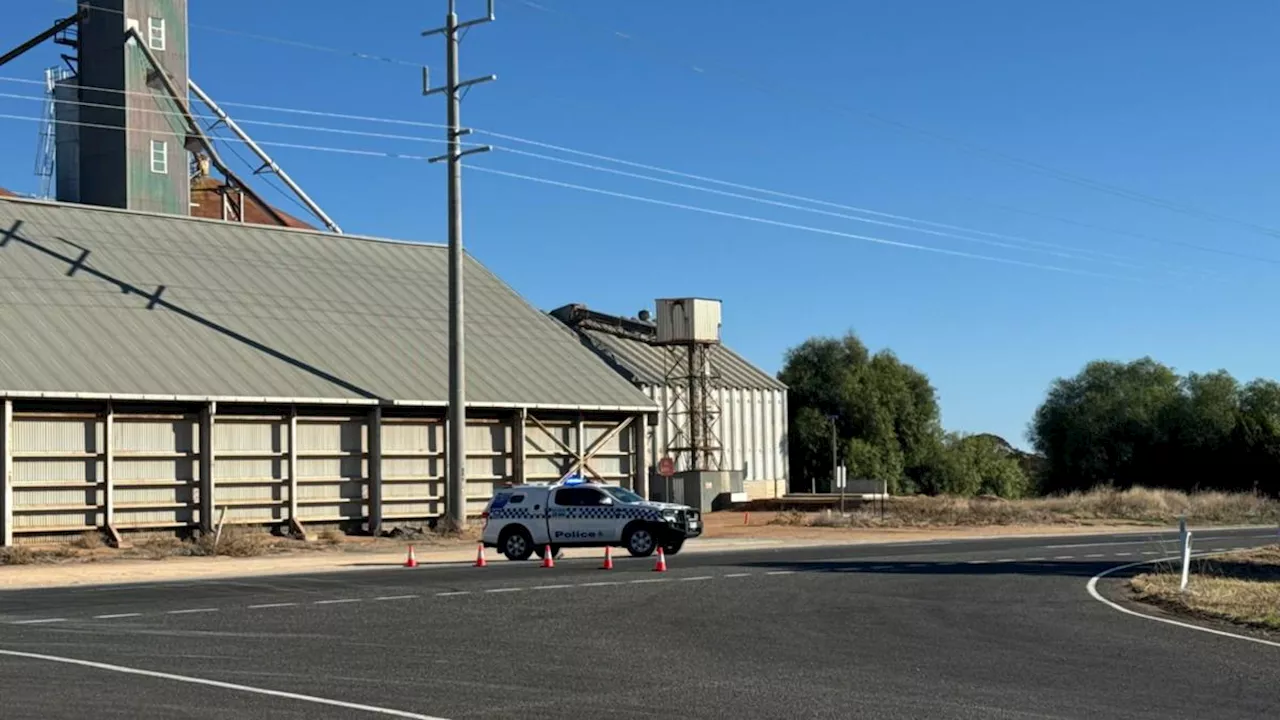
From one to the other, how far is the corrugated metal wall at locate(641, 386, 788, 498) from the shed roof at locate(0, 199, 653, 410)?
19.8 metres

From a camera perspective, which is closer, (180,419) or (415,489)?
(180,419)

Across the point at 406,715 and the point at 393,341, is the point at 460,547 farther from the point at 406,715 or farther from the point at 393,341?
the point at 406,715

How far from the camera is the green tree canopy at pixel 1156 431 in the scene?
8394 centimetres

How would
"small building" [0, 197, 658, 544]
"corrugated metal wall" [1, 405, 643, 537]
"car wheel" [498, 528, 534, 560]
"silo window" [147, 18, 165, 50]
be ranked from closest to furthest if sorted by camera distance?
"car wheel" [498, 528, 534, 560] < "corrugated metal wall" [1, 405, 643, 537] < "small building" [0, 197, 658, 544] < "silo window" [147, 18, 165, 50]

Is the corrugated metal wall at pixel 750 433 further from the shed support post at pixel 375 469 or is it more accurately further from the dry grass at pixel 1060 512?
the shed support post at pixel 375 469

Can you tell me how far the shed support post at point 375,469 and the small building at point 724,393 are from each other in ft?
93.4

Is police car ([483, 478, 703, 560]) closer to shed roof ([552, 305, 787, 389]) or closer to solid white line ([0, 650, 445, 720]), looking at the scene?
solid white line ([0, 650, 445, 720])

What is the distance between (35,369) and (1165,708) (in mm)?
31269

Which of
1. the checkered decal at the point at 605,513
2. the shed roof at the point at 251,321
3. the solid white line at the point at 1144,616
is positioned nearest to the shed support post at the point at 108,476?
the shed roof at the point at 251,321

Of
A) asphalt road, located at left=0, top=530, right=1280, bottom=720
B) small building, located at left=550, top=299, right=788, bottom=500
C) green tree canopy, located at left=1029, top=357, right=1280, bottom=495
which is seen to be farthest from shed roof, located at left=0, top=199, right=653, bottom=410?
green tree canopy, located at left=1029, top=357, right=1280, bottom=495

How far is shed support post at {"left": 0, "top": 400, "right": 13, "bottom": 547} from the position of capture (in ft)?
117

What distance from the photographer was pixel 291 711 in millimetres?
11742

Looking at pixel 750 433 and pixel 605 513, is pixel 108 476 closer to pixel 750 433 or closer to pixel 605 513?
pixel 605 513

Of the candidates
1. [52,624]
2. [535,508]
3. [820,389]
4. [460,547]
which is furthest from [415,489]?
[820,389]
